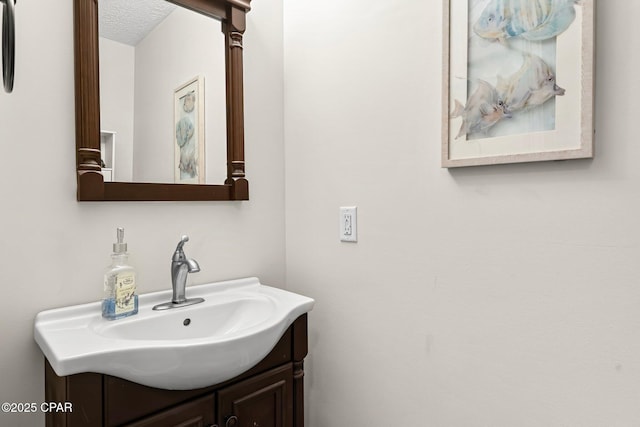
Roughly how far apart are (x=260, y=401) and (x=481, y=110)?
960 millimetres

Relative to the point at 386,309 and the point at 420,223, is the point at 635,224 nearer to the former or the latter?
the point at 420,223

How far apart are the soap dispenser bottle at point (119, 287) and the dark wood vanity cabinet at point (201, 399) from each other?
0.18 metres

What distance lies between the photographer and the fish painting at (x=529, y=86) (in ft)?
2.71

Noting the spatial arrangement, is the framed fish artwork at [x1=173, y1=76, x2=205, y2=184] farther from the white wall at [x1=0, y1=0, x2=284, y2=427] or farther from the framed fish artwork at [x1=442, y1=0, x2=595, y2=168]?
the framed fish artwork at [x1=442, y1=0, x2=595, y2=168]

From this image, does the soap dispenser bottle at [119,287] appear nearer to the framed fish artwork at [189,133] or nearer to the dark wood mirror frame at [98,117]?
the dark wood mirror frame at [98,117]

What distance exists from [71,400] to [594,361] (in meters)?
1.07

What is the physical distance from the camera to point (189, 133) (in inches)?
50.1

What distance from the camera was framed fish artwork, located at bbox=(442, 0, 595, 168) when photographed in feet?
2.57

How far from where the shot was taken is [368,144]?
1.20 m

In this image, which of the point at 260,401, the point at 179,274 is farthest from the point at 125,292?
the point at 260,401

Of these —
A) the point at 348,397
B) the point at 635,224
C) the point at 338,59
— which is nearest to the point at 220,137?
the point at 338,59

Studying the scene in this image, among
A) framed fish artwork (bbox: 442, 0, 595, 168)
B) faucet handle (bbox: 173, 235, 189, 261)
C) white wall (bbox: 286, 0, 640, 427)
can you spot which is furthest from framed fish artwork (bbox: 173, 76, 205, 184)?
framed fish artwork (bbox: 442, 0, 595, 168)

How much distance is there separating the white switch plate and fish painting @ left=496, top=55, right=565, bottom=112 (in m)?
0.54

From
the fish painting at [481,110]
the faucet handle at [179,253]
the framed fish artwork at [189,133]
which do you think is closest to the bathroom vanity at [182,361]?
the faucet handle at [179,253]
